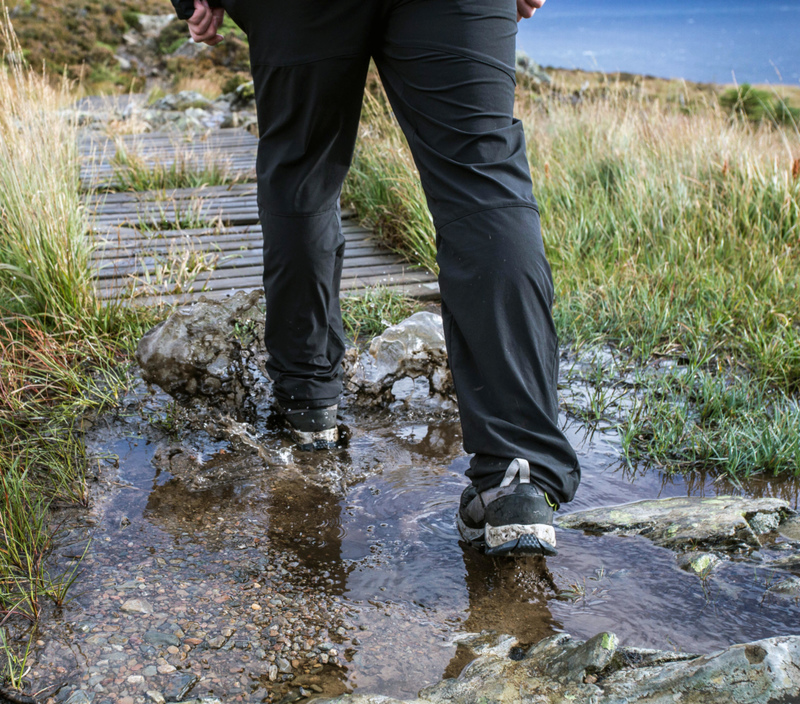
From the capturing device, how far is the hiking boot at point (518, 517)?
5.10 ft

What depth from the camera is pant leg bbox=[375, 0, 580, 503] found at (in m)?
1.58

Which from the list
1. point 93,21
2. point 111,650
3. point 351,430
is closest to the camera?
point 111,650

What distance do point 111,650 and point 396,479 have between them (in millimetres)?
986

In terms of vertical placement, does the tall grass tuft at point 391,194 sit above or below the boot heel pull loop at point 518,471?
above

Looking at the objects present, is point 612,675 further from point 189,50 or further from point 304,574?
point 189,50

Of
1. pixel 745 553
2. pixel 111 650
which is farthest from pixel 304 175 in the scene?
pixel 745 553

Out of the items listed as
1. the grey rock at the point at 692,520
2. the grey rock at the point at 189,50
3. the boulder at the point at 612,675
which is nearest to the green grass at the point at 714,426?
the grey rock at the point at 692,520

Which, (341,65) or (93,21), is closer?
(341,65)

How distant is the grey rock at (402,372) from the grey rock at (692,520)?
92 centimetres

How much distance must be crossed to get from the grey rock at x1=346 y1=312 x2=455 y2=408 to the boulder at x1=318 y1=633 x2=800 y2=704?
142 centimetres

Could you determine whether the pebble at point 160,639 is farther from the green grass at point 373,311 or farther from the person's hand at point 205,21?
the green grass at point 373,311

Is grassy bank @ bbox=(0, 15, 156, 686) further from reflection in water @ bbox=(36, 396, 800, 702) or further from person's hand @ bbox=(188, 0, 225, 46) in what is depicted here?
person's hand @ bbox=(188, 0, 225, 46)

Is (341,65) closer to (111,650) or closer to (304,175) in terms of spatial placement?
(304,175)

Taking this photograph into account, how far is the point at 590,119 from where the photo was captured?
618 cm
